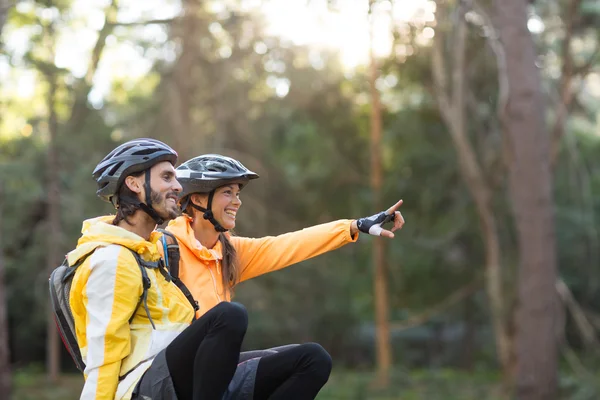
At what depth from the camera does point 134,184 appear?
338 centimetres

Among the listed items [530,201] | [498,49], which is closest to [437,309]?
[530,201]

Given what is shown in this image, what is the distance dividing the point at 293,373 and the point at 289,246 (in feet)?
2.17

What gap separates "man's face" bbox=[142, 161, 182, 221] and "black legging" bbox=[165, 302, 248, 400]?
1.57 ft

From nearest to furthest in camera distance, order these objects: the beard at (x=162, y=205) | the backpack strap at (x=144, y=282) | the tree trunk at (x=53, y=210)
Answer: the backpack strap at (x=144, y=282) → the beard at (x=162, y=205) → the tree trunk at (x=53, y=210)

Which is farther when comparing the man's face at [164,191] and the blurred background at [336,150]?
the blurred background at [336,150]

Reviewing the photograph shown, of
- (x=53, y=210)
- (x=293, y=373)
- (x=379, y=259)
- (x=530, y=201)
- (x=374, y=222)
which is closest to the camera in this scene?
(x=293, y=373)

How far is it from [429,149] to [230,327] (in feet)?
54.5

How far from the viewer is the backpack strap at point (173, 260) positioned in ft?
11.2

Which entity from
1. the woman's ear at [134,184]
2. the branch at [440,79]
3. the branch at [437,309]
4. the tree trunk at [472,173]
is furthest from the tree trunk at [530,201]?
the woman's ear at [134,184]

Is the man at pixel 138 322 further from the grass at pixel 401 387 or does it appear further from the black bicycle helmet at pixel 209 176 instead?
the grass at pixel 401 387

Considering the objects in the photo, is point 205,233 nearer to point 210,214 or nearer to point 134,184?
point 210,214

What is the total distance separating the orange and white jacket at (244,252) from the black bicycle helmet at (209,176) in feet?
0.37

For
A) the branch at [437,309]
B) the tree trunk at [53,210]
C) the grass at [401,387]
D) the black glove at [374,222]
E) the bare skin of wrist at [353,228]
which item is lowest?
the grass at [401,387]

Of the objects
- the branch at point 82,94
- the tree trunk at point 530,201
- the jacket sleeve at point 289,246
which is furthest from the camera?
the branch at point 82,94
